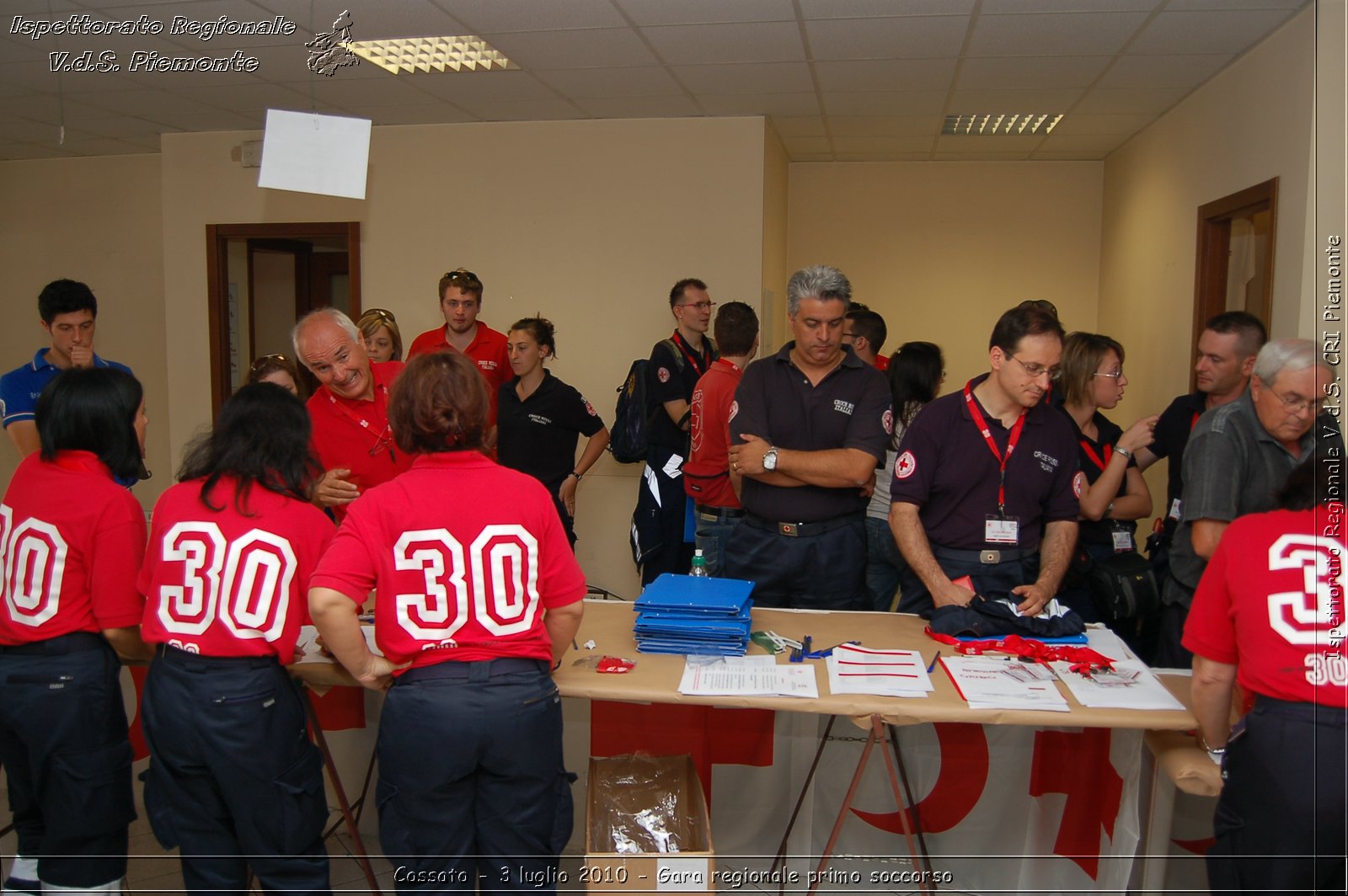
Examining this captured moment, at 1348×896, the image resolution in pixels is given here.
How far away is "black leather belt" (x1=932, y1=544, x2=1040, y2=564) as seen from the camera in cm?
260

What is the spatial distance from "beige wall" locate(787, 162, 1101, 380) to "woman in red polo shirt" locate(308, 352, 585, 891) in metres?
5.61

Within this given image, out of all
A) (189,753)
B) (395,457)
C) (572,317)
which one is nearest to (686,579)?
(395,457)

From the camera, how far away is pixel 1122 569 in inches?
116

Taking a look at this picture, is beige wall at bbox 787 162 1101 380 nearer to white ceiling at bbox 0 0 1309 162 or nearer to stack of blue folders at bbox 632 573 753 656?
white ceiling at bbox 0 0 1309 162

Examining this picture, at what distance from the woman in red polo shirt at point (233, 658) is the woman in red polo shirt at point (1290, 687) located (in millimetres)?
1941

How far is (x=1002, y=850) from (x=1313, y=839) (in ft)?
3.66

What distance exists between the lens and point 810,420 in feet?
9.73

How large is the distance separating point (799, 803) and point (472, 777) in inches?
44.4

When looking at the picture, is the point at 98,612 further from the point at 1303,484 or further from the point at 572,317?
the point at 572,317

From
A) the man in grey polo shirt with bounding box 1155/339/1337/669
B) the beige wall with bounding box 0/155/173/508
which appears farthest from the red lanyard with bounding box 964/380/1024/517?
the beige wall with bounding box 0/155/173/508

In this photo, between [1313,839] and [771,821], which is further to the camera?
[771,821]

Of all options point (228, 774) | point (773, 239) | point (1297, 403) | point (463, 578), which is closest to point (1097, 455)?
point (1297, 403)

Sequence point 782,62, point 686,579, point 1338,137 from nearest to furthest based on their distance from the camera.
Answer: point 686,579, point 1338,137, point 782,62

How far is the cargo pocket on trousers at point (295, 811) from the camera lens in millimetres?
2025
